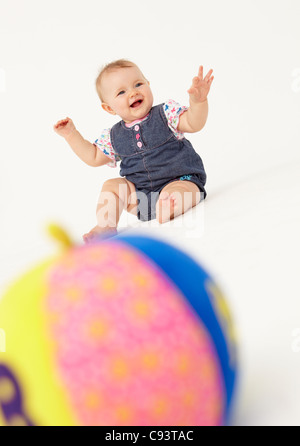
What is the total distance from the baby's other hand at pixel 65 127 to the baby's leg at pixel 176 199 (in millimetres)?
478

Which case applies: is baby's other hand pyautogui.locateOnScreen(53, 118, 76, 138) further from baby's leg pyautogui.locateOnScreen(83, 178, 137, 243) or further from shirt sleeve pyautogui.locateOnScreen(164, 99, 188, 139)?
shirt sleeve pyautogui.locateOnScreen(164, 99, 188, 139)

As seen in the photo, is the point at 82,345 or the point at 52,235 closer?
the point at 82,345

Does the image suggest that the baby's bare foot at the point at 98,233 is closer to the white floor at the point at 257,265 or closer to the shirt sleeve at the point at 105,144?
the white floor at the point at 257,265

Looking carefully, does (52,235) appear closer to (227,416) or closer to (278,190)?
(227,416)

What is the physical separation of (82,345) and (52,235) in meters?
0.18

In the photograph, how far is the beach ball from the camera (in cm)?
66

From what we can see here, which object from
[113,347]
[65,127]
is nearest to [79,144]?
[65,127]

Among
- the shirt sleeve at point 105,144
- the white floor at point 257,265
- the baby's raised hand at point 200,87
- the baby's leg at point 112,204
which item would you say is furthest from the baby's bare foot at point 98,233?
the baby's raised hand at point 200,87

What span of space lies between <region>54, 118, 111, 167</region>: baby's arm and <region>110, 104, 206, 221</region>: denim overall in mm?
134

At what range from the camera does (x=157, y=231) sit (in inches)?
74.6

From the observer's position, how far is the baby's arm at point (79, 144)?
2.31 meters

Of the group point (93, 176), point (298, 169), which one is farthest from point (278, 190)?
point (93, 176)

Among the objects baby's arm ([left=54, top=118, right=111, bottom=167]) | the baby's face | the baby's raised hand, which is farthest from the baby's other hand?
the baby's raised hand

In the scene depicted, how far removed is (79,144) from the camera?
7.66 ft
